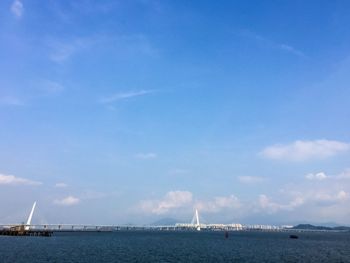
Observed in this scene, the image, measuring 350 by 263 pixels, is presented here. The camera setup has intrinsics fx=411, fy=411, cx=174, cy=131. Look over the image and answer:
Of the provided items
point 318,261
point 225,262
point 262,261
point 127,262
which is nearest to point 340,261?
point 318,261

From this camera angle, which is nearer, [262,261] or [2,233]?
[262,261]

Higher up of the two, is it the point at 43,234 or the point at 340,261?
the point at 43,234

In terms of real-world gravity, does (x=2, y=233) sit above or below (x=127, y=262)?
above

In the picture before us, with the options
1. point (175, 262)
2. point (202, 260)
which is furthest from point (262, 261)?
point (175, 262)

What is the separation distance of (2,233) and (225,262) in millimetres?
143752

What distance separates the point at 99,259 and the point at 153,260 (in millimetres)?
8908

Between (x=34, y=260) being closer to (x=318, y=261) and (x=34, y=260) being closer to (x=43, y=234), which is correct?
(x=318, y=261)

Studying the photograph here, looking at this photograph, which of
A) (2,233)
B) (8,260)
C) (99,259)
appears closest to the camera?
(8,260)

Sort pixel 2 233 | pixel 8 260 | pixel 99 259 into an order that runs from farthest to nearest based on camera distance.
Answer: pixel 2 233
pixel 99 259
pixel 8 260

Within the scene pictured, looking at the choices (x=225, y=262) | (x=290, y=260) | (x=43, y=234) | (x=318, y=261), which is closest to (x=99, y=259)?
(x=225, y=262)

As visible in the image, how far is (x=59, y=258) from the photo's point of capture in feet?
222

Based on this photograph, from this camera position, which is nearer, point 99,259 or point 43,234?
point 99,259

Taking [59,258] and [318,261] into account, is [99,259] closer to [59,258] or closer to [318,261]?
[59,258]

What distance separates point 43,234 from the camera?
183 m
